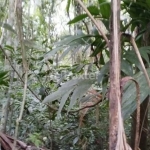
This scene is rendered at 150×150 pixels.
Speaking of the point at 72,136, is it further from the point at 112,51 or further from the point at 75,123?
the point at 112,51

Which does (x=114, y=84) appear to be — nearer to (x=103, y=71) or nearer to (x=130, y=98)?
(x=130, y=98)

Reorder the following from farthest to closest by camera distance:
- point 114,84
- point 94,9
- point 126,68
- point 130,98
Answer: point 94,9, point 126,68, point 130,98, point 114,84

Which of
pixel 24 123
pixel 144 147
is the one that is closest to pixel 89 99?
pixel 144 147

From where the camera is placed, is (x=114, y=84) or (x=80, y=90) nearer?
(x=114, y=84)

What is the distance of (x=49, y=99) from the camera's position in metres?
0.69

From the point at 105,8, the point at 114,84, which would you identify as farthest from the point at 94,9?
the point at 114,84

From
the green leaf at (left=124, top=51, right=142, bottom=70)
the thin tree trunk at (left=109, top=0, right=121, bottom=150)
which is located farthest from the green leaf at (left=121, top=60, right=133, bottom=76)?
the thin tree trunk at (left=109, top=0, right=121, bottom=150)

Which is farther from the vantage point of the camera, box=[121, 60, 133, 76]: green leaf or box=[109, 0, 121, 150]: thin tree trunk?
box=[121, 60, 133, 76]: green leaf

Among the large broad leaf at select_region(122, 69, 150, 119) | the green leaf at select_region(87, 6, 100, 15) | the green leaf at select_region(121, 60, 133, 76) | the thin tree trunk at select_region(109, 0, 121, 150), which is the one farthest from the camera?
the green leaf at select_region(87, 6, 100, 15)

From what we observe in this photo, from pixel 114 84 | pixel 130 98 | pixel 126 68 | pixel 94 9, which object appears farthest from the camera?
pixel 94 9

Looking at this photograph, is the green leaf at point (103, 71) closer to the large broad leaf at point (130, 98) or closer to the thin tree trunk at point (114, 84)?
the large broad leaf at point (130, 98)

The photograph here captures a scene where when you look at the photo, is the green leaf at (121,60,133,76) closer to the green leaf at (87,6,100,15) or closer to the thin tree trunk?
the green leaf at (87,6,100,15)

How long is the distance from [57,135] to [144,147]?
948 mm

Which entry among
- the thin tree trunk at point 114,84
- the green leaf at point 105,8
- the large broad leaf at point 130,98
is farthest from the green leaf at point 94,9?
the thin tree trunk at point 114,84
